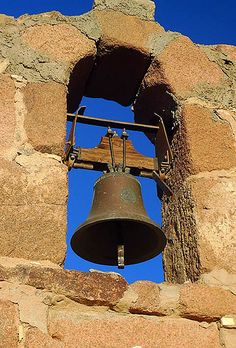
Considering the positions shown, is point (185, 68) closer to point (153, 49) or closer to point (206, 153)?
point (153, 49)

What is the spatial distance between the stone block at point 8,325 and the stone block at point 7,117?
0.67 meters

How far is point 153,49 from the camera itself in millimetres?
3164

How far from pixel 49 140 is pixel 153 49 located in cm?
80

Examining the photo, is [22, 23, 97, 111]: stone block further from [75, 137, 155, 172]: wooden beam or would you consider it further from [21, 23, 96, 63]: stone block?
→ [75, 137, 155, 172]: wooden beam

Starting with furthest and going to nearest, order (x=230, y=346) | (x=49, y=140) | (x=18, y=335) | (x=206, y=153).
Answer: (x=206, y=153) < (x=49, y=140) < (x=230, y=346) < (x=18, y=335)

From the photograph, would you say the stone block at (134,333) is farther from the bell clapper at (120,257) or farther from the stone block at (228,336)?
→ the bell clapper at (120,257)

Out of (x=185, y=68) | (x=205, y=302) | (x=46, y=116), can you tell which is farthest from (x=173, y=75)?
(x=205, y=302)

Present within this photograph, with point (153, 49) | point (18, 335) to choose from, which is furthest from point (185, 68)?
point (18, 335)

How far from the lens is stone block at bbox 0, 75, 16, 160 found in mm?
2615

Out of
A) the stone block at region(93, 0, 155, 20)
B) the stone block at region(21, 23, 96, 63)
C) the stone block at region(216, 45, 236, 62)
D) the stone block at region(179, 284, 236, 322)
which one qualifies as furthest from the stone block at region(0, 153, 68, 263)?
the stone block at region(216, 45, 236, 62)

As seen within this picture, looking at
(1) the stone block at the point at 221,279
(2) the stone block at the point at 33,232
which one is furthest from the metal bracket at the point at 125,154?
(1) the stone block at the point at 221,279

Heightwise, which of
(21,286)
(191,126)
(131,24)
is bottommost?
(21,286)

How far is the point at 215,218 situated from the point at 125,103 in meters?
0.97

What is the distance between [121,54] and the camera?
125 inches
